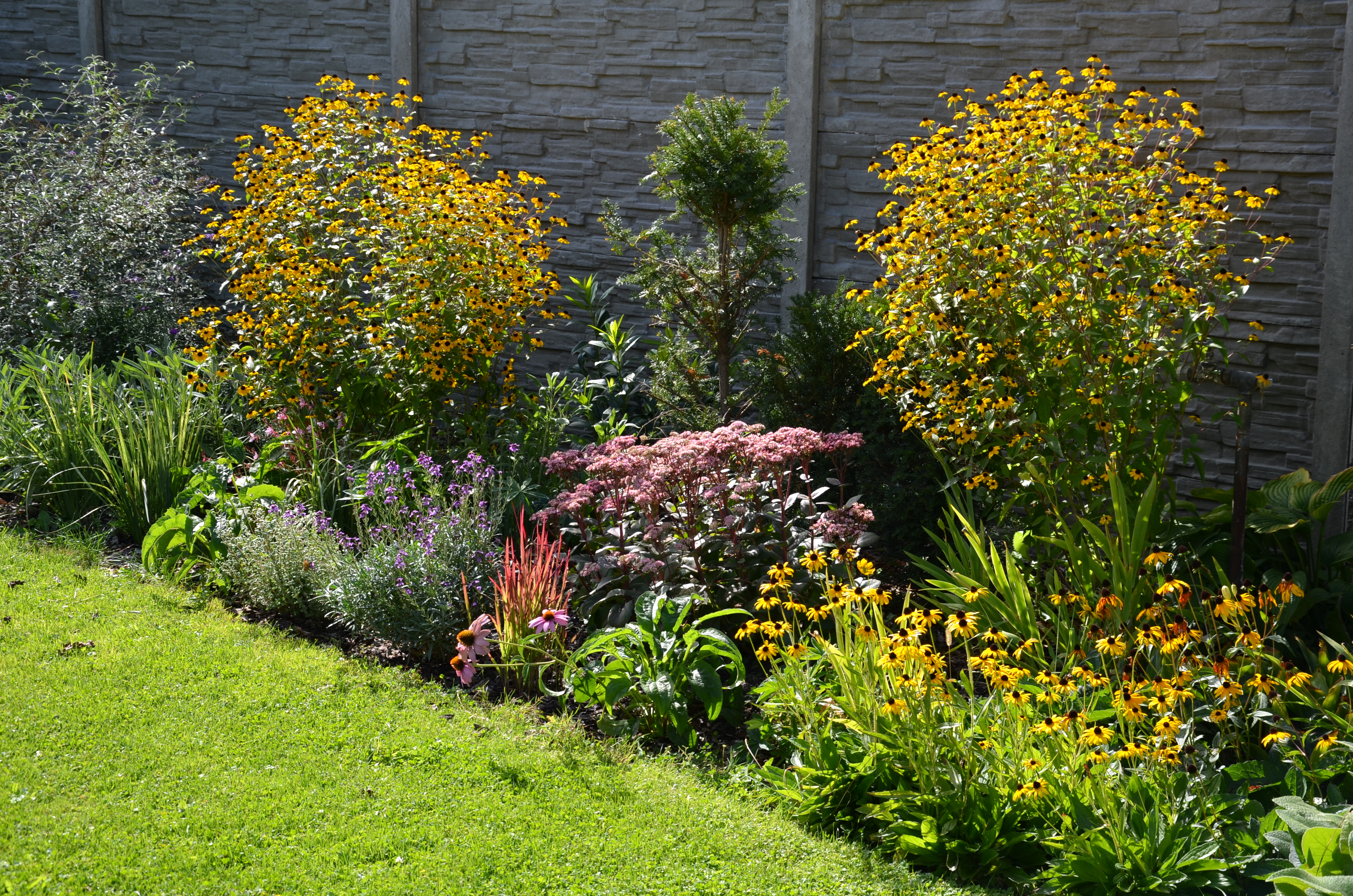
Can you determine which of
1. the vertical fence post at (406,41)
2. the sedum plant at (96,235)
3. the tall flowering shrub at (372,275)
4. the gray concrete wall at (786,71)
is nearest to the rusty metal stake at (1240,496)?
A: the gray concrete wall at (786,71)

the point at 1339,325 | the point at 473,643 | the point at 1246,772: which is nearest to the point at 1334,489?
the point at 1339,325

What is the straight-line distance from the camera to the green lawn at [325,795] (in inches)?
103

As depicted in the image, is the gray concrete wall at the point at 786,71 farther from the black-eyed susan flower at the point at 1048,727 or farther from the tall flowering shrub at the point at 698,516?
the black-eyed susan flower at the point at 1048,727

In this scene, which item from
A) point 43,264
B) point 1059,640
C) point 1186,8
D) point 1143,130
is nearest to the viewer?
point 1059,640

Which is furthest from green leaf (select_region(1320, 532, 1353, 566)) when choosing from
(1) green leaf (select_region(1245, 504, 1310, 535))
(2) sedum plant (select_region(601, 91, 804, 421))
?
(2) sedum plant (select_region(601, 91, 804, 421))

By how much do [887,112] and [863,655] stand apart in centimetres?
328

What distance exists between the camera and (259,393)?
512cm

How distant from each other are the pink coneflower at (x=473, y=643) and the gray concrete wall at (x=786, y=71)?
293 cm

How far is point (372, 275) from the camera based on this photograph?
497cm

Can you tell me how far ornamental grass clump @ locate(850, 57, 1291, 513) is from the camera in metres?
3.64

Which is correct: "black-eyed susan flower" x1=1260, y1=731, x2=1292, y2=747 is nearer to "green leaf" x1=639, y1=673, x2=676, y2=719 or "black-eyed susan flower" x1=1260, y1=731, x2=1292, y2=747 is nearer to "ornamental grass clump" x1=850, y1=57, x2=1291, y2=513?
"ornamental grass clump" x1=850, y1=57, x2=1291, y2=513

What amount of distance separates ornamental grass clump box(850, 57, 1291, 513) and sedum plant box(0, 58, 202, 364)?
14.4 feet

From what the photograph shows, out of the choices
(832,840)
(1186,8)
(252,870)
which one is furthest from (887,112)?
(252,870)

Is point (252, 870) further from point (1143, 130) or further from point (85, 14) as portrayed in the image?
point (85, 14)
